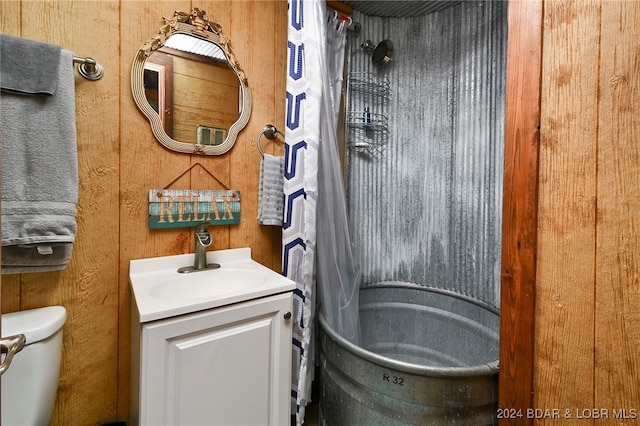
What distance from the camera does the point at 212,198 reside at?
4.50ft

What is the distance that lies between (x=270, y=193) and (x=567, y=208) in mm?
1155

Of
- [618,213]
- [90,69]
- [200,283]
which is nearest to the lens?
[618,213]

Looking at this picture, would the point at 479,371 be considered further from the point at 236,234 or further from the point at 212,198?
the point at 212,198

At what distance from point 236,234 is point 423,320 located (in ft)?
4.09

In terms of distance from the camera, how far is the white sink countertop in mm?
921

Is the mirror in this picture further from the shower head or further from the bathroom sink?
the shower head

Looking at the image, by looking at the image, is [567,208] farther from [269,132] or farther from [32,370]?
[32,370]

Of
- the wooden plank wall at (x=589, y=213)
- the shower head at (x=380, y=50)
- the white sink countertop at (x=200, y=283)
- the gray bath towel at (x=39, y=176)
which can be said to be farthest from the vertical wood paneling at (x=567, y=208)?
the gray bath towel at (x=39, y=176)

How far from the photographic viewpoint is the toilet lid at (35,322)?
887 mm

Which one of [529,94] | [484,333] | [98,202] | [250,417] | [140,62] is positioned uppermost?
[140,62]

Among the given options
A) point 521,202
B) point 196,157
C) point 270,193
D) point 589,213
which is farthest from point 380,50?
point 589,213

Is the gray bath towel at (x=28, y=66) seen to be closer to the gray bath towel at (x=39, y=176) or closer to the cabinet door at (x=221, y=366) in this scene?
the gray bath towel at (x=39, y=176)

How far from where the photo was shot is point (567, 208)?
73 centimetres

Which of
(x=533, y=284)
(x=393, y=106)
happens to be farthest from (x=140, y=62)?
(x=533, y=284)
